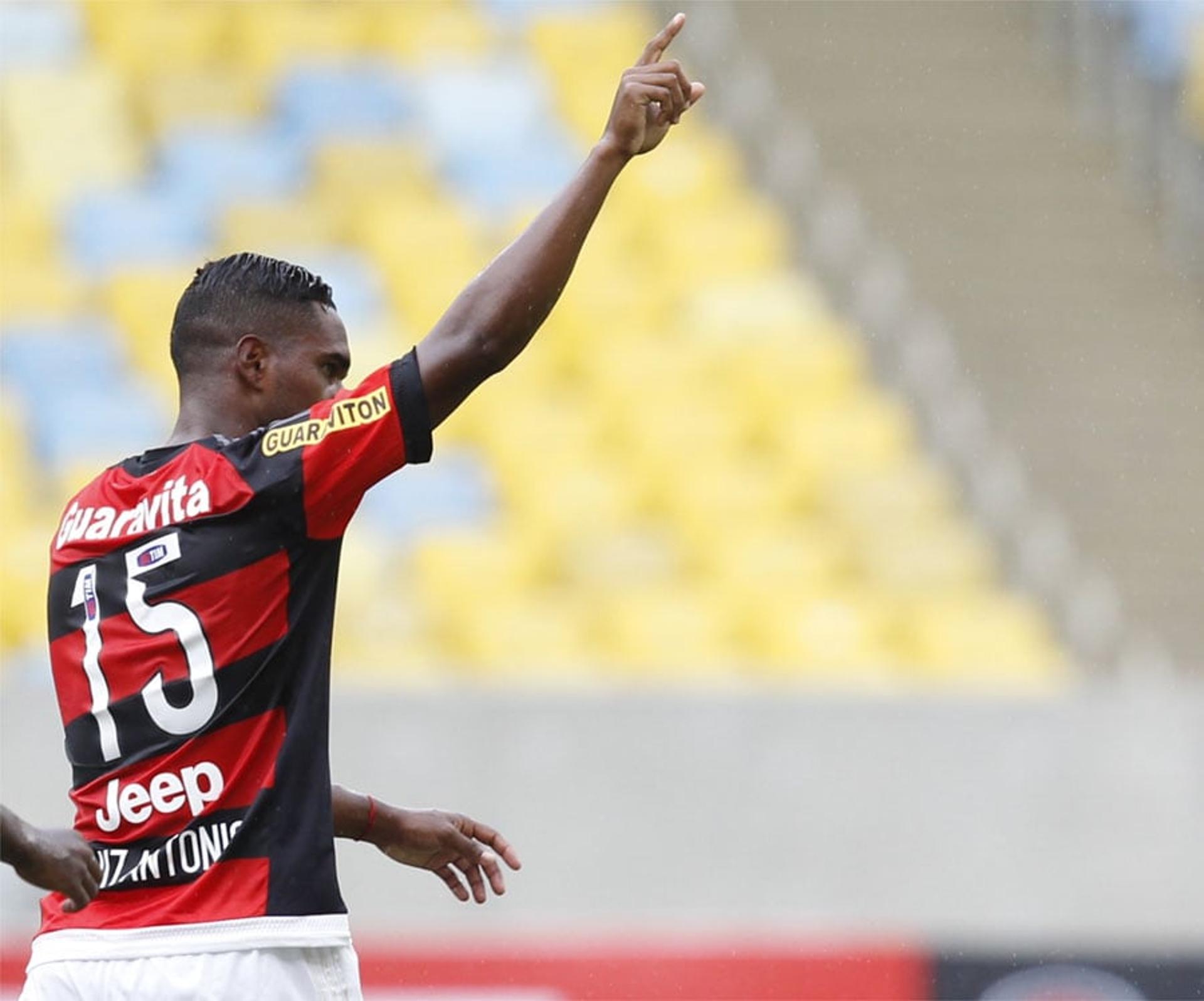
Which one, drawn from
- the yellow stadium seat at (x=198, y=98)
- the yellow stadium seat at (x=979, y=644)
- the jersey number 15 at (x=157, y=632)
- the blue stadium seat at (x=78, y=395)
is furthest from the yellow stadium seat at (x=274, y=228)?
the jersey number 15 at (x=157, y=632)

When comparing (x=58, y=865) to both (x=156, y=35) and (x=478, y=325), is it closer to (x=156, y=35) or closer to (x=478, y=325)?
(x=478, y=325)

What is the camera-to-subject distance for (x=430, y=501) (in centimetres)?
1065

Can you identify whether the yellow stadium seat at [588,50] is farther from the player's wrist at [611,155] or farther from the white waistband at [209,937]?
the white waistband at [209,937]

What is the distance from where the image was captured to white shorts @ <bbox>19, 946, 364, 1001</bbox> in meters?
3.58

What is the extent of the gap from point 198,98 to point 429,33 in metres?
1.54

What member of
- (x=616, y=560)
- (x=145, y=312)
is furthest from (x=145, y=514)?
(x=145, y=312)

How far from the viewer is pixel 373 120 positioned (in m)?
13.1

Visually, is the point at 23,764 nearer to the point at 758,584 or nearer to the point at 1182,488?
the point at 758,584

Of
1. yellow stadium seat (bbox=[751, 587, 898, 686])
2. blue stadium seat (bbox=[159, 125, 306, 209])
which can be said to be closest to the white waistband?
yellow stadium seat (bbox=[751, 587, 898, 686])

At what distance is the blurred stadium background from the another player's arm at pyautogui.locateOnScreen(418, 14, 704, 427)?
3991 mm

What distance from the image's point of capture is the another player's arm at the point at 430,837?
4121mm

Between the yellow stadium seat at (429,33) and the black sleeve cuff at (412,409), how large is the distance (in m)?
10.4

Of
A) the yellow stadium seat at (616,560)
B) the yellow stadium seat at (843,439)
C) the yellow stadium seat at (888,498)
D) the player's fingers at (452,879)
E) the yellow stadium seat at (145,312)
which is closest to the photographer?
the player's fingers at (452,879)

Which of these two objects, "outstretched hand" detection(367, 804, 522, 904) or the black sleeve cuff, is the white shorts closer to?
"outstretched hand" detection(367, 804, 522, 904)
